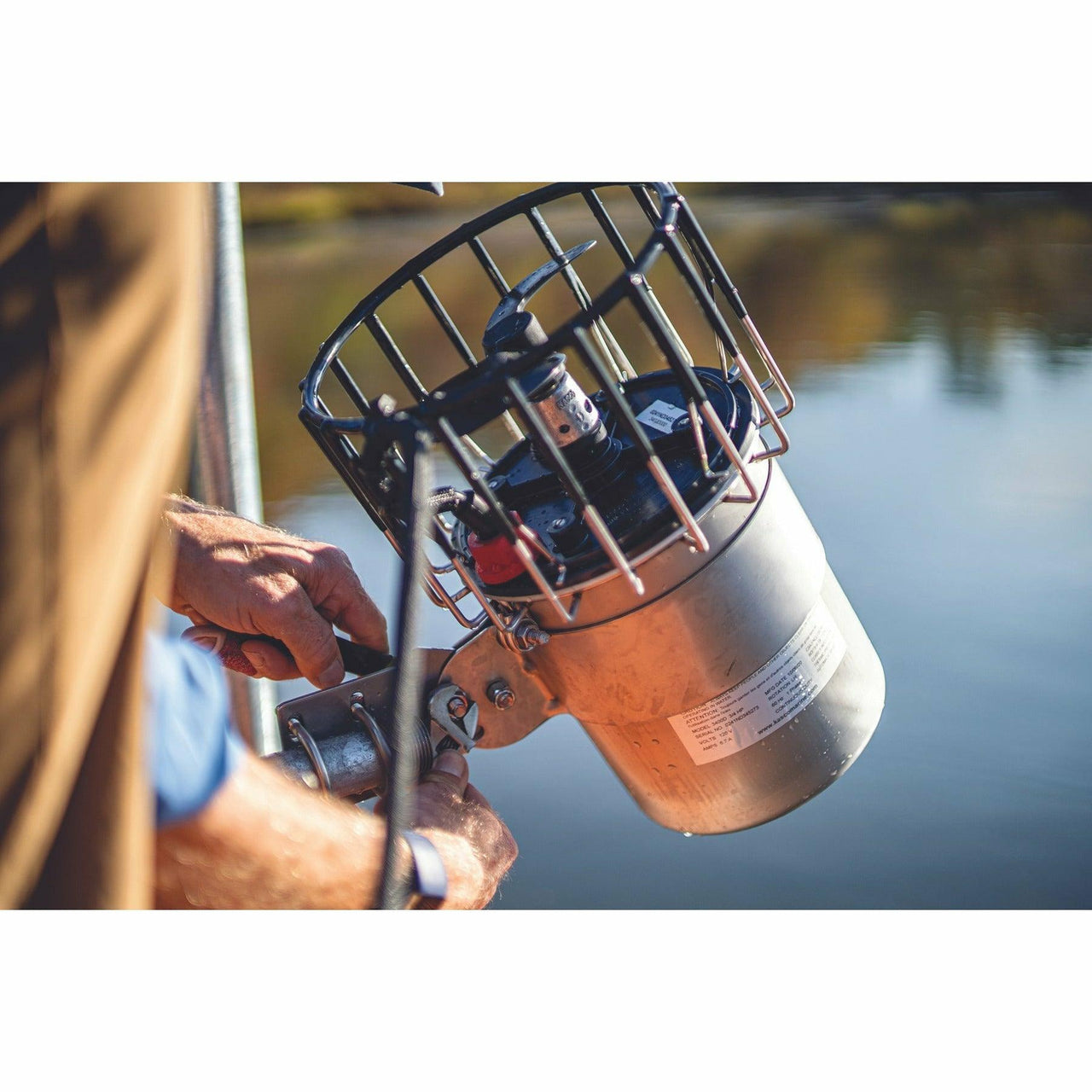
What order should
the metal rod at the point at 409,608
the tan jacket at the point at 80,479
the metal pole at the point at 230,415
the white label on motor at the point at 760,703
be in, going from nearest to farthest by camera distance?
the tan jacket at the point at 80,479 < the metal rod at the point at 409,608 < the white label on motor at the point at 760,703 < the metal pole at the point at 230,415

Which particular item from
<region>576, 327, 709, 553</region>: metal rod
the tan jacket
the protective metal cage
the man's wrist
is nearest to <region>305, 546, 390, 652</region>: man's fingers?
the protective metal cage

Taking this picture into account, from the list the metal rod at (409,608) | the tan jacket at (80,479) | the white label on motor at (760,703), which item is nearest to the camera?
the tan jacket at (80,479)

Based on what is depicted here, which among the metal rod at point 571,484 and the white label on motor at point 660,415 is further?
the white label on motor at point 660,415

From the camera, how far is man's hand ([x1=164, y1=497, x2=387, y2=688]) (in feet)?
3.22

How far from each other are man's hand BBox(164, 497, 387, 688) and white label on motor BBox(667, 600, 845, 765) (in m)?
0.33

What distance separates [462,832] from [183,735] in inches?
12.3

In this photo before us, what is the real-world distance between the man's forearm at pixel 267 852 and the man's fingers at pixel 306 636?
0.18m

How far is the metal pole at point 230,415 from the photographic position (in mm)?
1302

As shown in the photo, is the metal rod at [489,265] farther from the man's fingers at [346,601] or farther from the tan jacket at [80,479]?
the tan jacket at [80,479]

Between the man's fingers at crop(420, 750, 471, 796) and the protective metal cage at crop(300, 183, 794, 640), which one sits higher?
the protective metal cage at crop(300, 183, 794, 640)

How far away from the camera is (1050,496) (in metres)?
1.84

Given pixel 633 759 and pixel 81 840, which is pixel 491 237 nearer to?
pixel 633 759

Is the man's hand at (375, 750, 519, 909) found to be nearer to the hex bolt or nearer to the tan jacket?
the hex bolt

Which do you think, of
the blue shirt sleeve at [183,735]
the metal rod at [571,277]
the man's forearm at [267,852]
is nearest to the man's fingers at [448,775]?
the man's forearm at [267,852]
